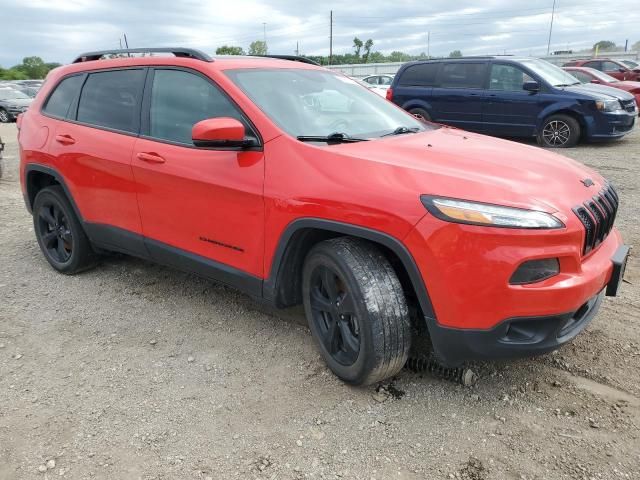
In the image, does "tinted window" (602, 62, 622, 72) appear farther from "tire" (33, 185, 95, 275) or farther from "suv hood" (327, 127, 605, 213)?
"tire" (33, 185, 95, 275)

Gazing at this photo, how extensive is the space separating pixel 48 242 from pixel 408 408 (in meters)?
3.49

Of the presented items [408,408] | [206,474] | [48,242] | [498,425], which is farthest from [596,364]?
[48,242]

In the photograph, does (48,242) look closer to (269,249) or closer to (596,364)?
(269,249)

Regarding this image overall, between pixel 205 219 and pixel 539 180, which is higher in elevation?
pixel 539 180

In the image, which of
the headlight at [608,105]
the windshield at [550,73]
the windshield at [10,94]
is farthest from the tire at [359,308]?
the windshield at [10,94]

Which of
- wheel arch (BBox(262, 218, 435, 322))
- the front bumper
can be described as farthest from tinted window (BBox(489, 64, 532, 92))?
the front bumper

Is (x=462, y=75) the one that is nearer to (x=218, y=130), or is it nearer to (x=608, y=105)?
(x=608, y=105)

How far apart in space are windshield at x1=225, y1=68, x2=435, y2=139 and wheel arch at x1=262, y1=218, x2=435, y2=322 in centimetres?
55

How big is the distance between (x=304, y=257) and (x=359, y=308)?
557 millimetres

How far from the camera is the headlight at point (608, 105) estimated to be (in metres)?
9.65

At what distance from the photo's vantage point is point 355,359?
107 inches

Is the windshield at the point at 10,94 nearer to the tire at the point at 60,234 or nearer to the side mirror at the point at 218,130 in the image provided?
the tire at the point at 60,234

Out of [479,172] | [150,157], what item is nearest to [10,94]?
[150,157]

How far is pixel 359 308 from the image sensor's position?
8.34 ft
